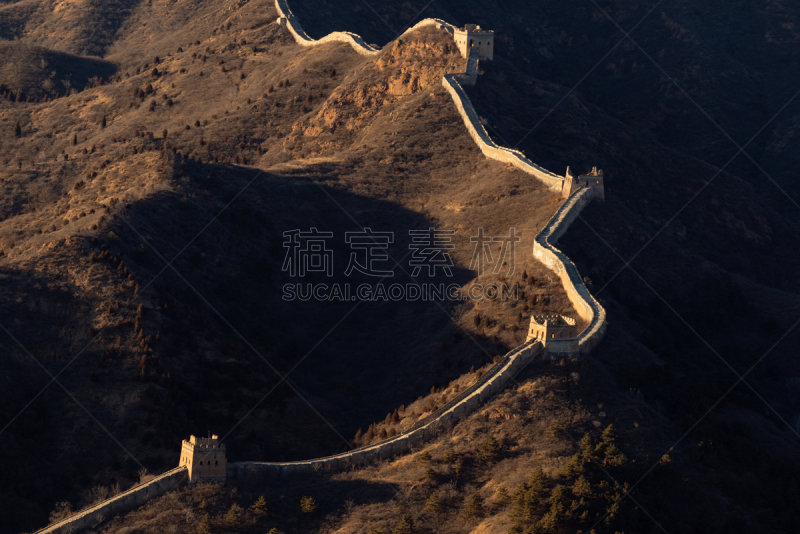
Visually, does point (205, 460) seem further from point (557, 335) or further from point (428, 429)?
point (557, 335)

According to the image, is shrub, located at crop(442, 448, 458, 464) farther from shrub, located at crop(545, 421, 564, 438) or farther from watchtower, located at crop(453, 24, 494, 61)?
watchtower, located at crop(453, 24, 494, 61)

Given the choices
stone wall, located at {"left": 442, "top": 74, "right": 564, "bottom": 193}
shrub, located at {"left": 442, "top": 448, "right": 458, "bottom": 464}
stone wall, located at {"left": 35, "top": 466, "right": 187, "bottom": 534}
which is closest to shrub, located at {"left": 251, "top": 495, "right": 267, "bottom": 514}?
stone wall, located at {"left": 35, "top": 466, "right": 187, "bottom": 534}

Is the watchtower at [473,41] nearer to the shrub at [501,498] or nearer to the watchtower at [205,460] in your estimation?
the shrub at [501,498]

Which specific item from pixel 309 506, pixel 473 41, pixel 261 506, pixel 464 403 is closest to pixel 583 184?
pixel 473 41

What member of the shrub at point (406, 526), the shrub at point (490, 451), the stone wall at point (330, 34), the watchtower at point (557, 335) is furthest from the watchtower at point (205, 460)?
the stone wall at point (330, 34)

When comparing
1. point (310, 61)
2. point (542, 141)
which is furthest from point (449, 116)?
point (310, 61)
